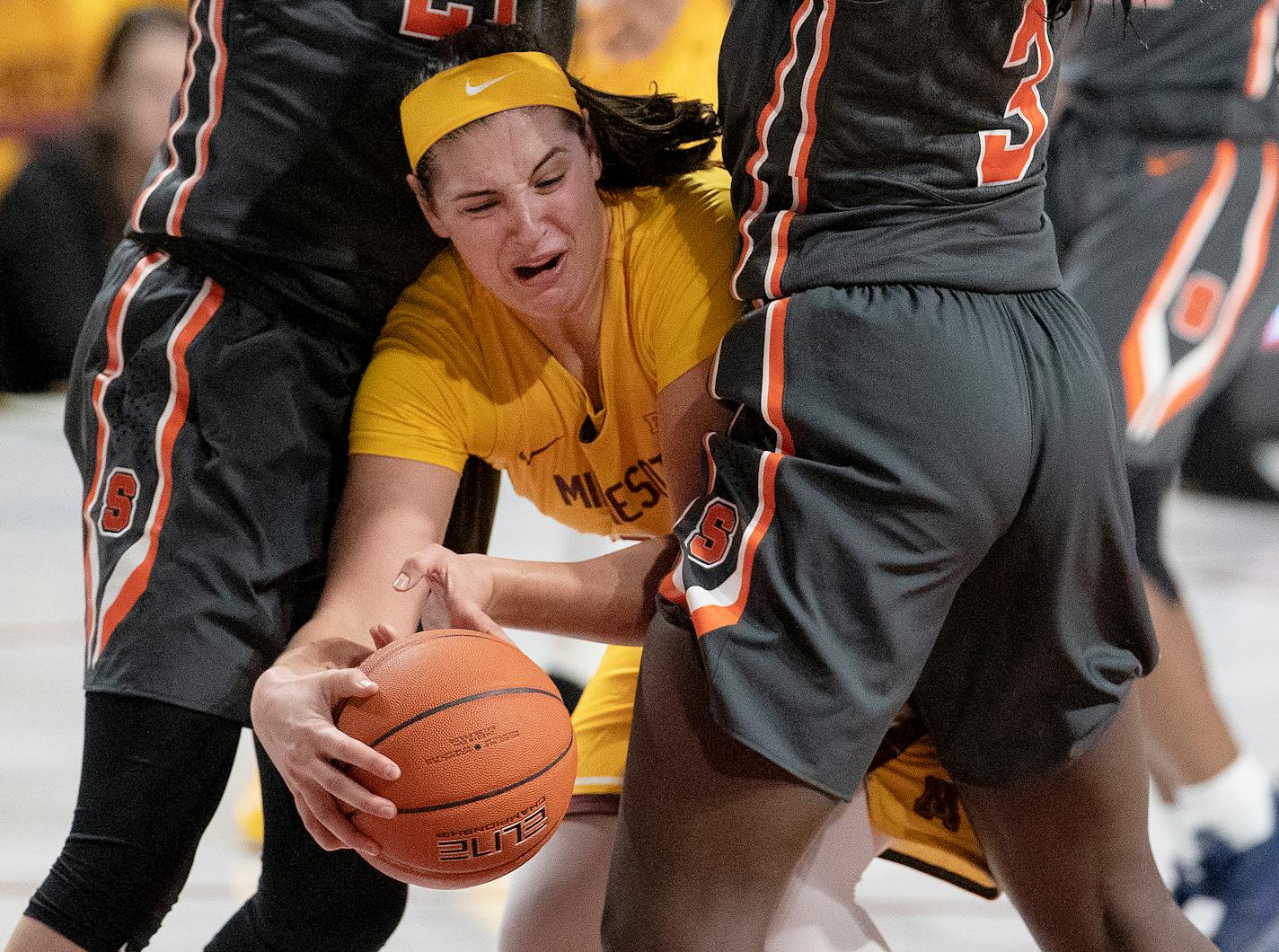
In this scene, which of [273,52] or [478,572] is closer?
[478,572]

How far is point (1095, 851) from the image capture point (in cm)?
185

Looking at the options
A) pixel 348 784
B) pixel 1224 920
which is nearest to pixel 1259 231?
pixel 1224 920

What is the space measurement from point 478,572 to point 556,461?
0.30 meters

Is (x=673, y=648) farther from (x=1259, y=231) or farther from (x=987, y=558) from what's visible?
(x=1259, y=231)

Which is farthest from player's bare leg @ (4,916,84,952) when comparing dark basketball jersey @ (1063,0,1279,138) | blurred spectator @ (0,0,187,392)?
blurred spectator @ (0,0,187,392)

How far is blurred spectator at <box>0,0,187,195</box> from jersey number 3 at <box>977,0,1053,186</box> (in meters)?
8.40

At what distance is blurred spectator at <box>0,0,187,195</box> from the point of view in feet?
31.0

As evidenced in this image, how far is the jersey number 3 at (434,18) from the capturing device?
7.19 feet

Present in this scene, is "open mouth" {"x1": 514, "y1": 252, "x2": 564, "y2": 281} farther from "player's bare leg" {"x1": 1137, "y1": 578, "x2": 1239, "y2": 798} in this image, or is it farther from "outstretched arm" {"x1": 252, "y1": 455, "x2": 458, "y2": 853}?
"player's bare leg" {"x1": 1137, "y1": 578, "x2": 1239, "y2": 798}

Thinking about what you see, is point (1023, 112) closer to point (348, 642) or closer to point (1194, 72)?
point (348, 642)

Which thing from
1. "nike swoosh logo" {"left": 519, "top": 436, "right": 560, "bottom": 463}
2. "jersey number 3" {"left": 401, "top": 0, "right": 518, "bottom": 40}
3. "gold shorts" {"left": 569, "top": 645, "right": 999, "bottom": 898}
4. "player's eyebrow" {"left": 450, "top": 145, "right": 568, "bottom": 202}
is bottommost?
"gold shorts" {"left": 569, "top": 645, "right": 999, "bottom": 898}

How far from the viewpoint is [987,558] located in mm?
1790

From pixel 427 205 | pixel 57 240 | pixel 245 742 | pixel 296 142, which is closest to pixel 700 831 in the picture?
pixel 427 205

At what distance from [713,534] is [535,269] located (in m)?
0.47
